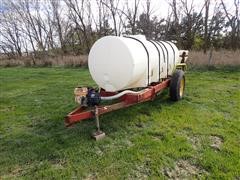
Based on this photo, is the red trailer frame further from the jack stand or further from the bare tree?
the bare tree

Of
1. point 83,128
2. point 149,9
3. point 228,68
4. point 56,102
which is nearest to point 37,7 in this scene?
point 149,9

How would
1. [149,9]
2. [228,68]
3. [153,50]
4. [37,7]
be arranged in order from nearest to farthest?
[153,50], [228,68], [149,9], [37,7]

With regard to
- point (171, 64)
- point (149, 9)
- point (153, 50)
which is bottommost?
point (171, 64)

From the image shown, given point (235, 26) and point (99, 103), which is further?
point (235, 26)

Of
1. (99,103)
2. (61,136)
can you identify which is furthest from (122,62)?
(61,136)

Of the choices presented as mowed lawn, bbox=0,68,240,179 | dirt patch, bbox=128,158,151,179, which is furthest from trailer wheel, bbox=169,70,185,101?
dirt patch, bbox=128,158,151,179

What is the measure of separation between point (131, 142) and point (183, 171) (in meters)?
1.03

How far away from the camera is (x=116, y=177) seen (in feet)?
10.4

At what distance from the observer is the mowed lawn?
10.9ft

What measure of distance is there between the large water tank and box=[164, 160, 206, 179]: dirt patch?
1740 mm

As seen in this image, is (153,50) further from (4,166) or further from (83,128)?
(4,166)

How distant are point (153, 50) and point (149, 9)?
68.0ft

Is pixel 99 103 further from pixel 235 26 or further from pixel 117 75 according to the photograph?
pixel 235 26

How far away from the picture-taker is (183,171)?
329cm
